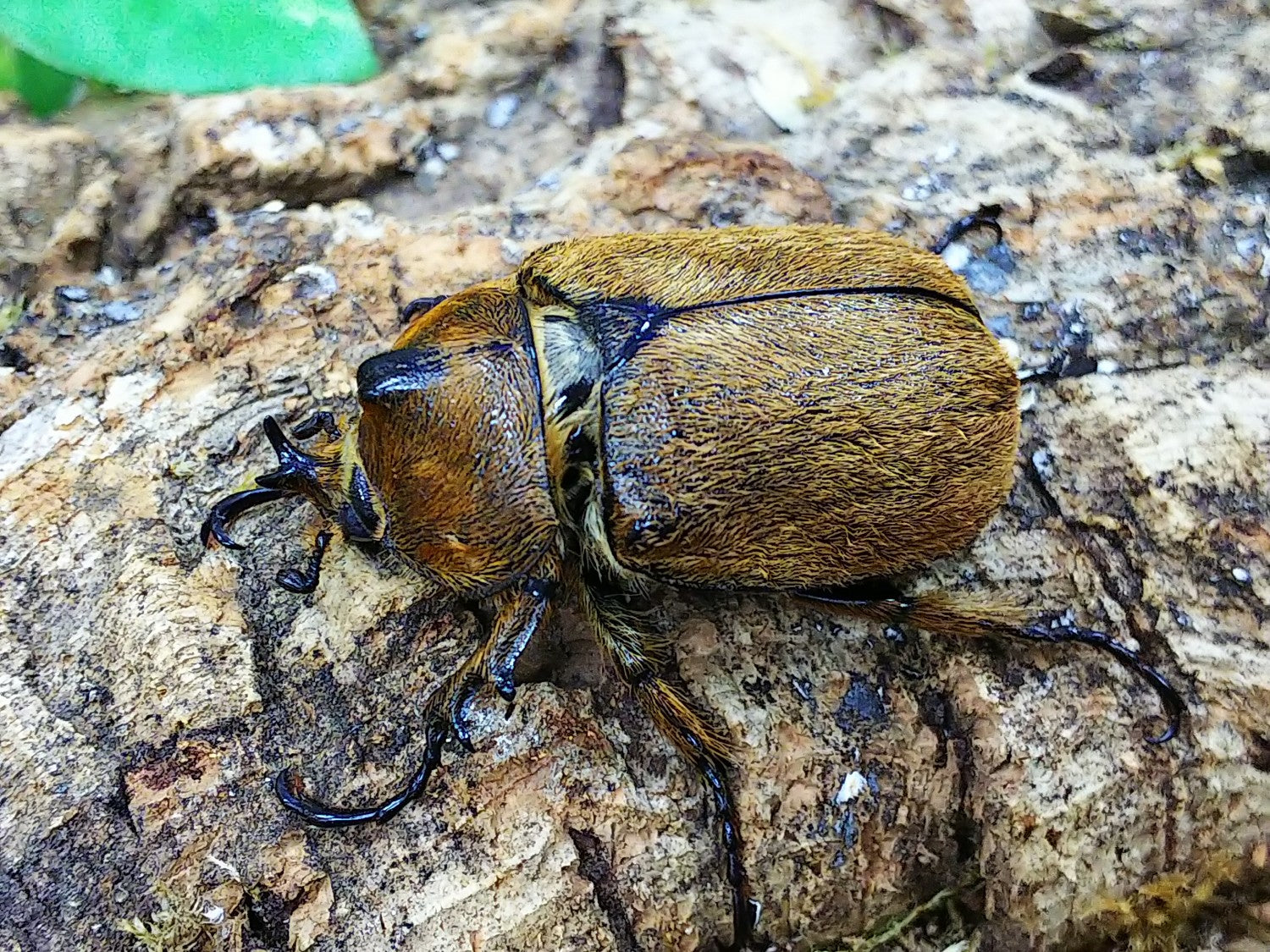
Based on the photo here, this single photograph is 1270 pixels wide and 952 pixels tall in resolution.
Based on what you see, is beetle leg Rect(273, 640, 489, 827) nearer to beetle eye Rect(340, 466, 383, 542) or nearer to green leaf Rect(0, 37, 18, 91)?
beetle eye Rect(340, 466, 383, 542)

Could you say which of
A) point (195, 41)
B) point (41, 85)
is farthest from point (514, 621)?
point (41, 85)

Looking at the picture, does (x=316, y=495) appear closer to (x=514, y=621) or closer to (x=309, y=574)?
(x=309, y=574)

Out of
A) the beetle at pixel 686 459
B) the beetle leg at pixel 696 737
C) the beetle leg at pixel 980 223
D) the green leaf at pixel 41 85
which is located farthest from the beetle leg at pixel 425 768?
the green leaf at pixel 41 85

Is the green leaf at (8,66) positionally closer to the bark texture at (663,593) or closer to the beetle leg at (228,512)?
the bark texture at (663,593)

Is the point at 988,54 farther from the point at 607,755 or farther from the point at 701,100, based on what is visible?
the point at 607,755

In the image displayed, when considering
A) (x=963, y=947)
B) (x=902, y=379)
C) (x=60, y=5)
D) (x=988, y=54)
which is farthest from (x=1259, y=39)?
(x=60, y=5)

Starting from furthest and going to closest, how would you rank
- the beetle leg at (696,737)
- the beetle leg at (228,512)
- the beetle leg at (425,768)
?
the beetle leg at (228,512) < the beetle leg at (696,737) < the beetle leg at (425,768)

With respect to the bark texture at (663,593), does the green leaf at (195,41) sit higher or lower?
higher
